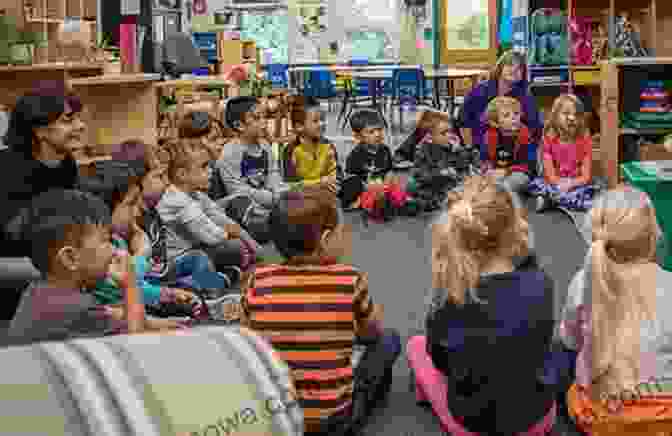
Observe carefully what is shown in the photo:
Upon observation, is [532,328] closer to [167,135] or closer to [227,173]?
[227,173]

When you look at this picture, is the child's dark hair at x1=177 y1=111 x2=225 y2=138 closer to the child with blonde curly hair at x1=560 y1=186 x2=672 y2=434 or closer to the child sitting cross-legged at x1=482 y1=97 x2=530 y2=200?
the child sitting cross-legged at x1=482 y1=97 x2=530 y2=200

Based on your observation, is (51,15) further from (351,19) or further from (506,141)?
(351,19)

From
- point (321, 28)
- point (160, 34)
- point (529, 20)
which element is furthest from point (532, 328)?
point (321, 28)

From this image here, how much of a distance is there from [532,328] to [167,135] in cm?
490

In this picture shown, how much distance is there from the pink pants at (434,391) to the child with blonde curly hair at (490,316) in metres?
0.01

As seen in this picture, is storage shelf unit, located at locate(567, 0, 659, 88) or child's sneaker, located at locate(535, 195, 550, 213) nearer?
child's sneaker, located at locate(535, 195, 550, 213)

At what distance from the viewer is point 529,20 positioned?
7.68 metres

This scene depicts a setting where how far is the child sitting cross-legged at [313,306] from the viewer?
7.67 feet

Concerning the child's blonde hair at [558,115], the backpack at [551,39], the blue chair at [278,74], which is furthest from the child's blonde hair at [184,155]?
the blue chair at [278,74]

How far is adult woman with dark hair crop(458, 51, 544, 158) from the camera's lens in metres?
6.94

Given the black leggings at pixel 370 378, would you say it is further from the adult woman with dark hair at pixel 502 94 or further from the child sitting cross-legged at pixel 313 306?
the adult woman with dark hair at pixel 502 94

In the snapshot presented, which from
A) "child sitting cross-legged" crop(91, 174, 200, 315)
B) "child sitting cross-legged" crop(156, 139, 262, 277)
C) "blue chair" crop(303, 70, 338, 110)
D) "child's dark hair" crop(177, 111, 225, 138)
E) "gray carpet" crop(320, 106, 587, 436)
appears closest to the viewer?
"gray carpet" crop(320, 106, 587, 436)

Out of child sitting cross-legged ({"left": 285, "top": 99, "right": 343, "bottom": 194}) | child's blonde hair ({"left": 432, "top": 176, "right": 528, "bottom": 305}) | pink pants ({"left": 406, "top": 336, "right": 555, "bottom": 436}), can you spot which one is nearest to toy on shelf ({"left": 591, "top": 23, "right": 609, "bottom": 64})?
child sitting cross-legged ({"left": 285, "top": 99, "right": 343, "bottom": 194})

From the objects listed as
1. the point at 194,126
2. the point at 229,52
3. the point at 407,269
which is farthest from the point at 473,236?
the point at 229,52
